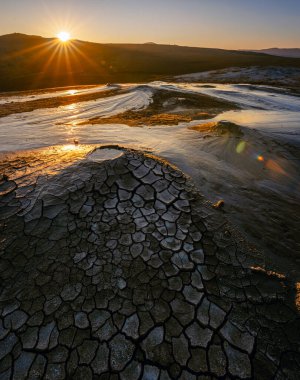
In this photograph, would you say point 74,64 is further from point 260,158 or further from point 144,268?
point 144,268

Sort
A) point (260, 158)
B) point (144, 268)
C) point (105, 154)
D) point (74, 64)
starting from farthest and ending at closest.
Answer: point (74, 64) → point (260, 158) → point (105, 154) → point (144, 268)

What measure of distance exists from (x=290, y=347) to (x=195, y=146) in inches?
158

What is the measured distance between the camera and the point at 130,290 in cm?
237

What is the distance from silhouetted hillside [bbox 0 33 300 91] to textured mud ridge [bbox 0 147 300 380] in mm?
18651

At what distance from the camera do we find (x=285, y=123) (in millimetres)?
7508

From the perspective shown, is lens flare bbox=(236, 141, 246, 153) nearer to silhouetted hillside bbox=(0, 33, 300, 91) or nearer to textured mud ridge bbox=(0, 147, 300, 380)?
textured mud ridge bbox=(0, 147, 300, 380)

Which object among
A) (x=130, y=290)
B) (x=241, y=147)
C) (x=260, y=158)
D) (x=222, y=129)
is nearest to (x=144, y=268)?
(x=130, y=290)

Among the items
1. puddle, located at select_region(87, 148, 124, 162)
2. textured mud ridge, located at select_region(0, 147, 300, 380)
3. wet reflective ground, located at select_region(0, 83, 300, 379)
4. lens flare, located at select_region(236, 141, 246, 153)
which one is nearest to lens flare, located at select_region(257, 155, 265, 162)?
lens flare, located at select_region(236, 141, 246, 153)

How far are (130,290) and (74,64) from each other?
105ft

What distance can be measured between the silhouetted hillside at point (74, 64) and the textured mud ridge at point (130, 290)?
18.7 m

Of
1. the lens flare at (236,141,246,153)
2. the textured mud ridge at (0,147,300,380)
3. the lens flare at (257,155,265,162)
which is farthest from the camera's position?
the lens flare at (236,141,246,153)

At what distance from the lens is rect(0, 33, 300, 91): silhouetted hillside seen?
21.6 m

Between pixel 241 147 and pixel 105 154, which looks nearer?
pixel 105 154

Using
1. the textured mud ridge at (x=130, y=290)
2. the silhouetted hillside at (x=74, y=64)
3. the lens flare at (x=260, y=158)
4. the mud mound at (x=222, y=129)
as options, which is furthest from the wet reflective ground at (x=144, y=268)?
the silhouetted hillside at (x=74, y=64)
